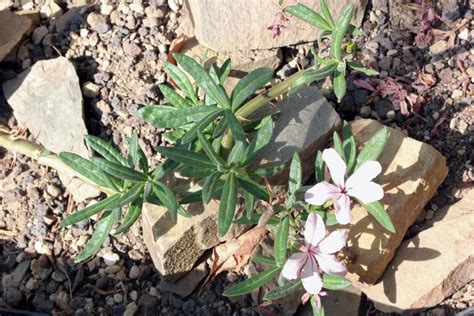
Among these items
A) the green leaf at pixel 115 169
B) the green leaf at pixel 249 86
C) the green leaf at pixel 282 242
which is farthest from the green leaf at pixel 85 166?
the green leaf at pixel 282 242

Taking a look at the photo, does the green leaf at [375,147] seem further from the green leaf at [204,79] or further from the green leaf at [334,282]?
the green leaf at [204,79]

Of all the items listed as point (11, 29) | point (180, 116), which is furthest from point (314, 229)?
point (11, 29)

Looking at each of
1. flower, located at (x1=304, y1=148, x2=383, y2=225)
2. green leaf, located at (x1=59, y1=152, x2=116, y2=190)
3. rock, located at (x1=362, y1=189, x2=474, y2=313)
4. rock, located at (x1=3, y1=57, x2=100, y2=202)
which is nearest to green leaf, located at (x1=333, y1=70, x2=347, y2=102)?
flower, located at (x1=304, y1=148, x2=383, y2=225)

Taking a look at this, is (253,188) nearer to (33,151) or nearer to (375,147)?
(375,147)

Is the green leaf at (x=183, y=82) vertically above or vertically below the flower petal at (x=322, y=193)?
above

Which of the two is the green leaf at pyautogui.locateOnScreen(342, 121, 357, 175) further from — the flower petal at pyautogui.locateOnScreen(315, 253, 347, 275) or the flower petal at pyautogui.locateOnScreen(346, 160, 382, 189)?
the flower petal at pyautogui.locateOnScreen(315, 253, 347, 275)

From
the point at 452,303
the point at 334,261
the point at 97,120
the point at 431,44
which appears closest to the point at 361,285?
the point at 452,303

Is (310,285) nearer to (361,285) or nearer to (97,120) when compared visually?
(361,285)

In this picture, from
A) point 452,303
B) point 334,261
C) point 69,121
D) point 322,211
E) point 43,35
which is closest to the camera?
point 334,261
